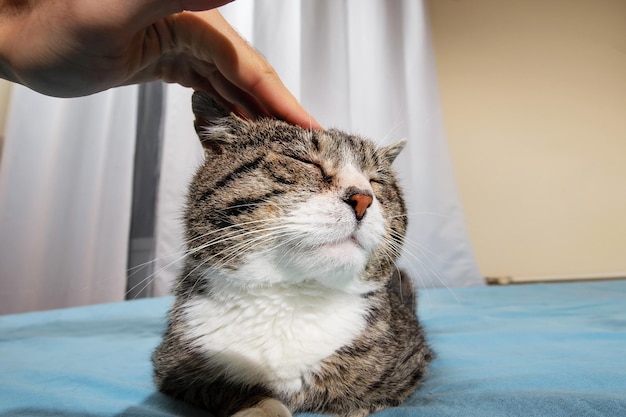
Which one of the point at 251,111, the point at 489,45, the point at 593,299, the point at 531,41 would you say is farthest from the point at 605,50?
the point at 251,111

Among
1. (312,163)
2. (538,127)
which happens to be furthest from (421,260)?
(538,127)

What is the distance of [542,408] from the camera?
630mm

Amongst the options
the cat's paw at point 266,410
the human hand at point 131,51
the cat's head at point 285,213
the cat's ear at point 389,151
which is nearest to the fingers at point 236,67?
the human hand at point 131,51

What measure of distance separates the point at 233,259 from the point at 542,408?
568 mm

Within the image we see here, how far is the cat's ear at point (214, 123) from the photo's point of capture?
3.03 feet

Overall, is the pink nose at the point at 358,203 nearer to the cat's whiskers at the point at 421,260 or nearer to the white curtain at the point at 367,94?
the cat's whiskers at the point at 421,260

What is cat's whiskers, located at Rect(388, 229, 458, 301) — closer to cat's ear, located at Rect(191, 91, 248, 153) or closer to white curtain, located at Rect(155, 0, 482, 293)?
white curtain, located at Rect(155, 0, 482, 293)

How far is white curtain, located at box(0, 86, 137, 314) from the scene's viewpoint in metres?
2.06

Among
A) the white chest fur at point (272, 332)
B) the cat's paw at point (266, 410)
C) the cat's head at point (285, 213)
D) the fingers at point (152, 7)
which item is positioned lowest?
the cat's paw at point (266, 410)

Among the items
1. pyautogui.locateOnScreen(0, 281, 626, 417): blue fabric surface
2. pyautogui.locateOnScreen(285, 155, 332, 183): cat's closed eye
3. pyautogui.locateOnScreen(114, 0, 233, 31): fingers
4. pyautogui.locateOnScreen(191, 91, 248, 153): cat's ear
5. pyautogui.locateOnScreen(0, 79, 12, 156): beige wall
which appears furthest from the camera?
pyautogui.locateOnScreen(0, 79, 12, 156): beige wall

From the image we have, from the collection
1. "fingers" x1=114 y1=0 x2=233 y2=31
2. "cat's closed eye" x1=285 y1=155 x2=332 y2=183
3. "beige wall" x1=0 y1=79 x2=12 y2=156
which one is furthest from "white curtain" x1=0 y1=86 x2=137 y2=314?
"fingers" x1=114 y1=0 x2=233 y2=31

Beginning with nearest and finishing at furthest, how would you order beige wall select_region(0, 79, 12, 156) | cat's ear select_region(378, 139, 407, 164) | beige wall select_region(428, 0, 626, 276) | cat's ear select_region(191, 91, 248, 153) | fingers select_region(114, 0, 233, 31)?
1. fingers select_region(114, 0, 233, 31)
2. cat's ear select_region(191, 91, 248, 153)
3. cat's ear select_region(378, 139, 407, 164)
4. beige wall select_region(0, 79, 12, 156)
5. beige wall select_region(428, 0, 626, 276)

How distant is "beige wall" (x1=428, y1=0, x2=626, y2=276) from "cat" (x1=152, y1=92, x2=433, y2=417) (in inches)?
101

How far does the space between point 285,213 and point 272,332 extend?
227mm
